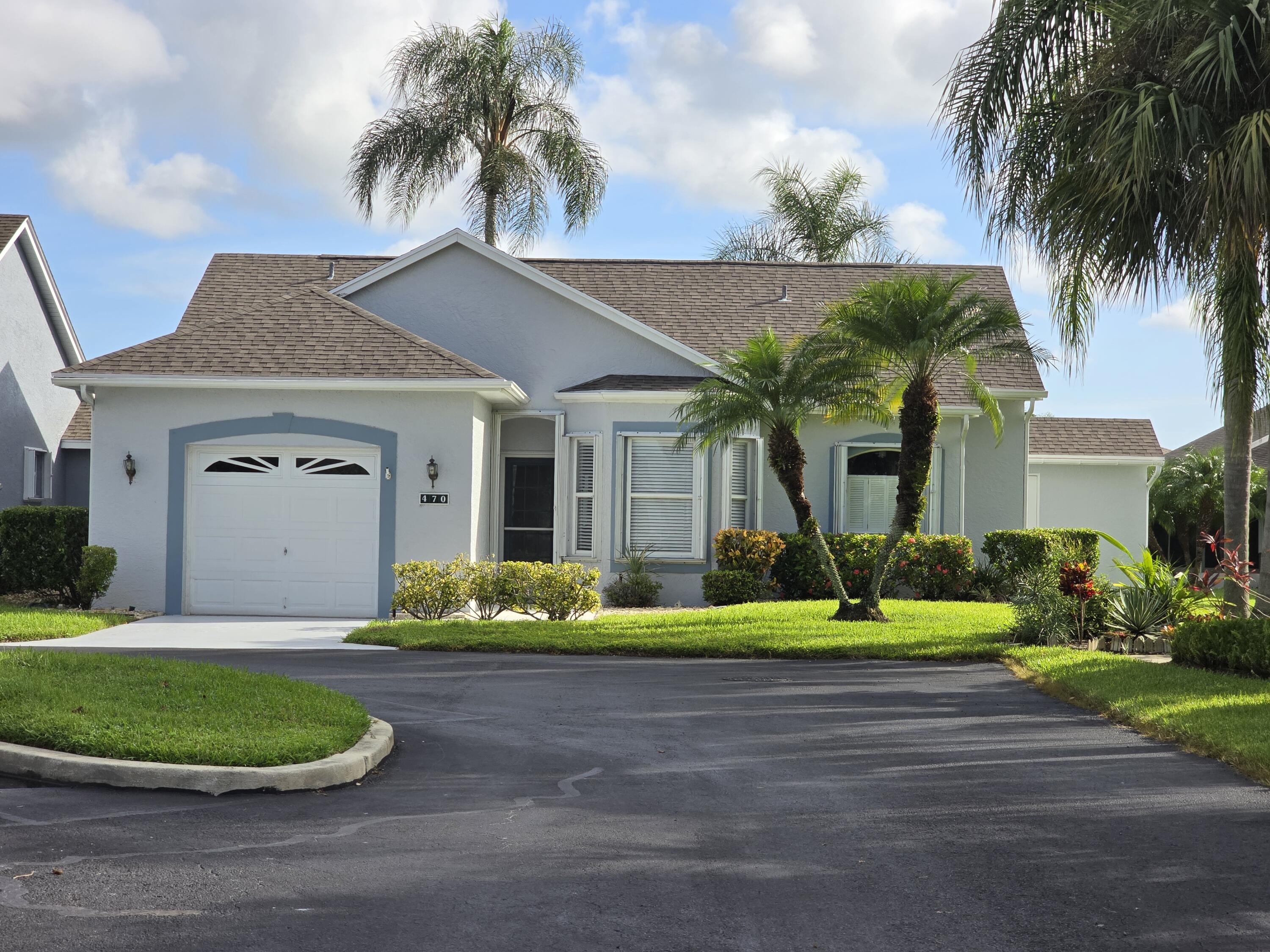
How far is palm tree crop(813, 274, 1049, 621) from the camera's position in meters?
14.6

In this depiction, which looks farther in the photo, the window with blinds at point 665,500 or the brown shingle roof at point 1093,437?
the brown shingle roof at point 1093,437

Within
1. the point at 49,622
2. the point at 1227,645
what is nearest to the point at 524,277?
the point at 49,622

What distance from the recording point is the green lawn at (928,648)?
874 cm

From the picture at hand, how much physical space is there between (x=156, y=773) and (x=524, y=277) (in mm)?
14463

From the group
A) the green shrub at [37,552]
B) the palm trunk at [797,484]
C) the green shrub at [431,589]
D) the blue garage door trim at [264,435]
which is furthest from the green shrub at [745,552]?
the green shrub at [37,552]

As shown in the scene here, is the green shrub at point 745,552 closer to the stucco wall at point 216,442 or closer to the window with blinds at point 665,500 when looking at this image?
the window with blinds at point 665,500

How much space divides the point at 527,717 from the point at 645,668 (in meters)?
3.09

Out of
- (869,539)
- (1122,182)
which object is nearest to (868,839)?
(1122,182)

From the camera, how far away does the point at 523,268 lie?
1978 centimetres

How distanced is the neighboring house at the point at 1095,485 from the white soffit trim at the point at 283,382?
641 inches

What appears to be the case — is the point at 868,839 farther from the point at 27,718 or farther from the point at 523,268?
the point at 523,268

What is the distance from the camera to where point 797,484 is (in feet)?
52.0

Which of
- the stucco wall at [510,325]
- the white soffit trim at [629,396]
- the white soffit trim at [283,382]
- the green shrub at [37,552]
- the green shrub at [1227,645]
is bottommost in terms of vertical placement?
the green shrub at [1227,645]

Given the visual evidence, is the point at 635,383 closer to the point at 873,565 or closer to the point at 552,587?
the point at 552,587
